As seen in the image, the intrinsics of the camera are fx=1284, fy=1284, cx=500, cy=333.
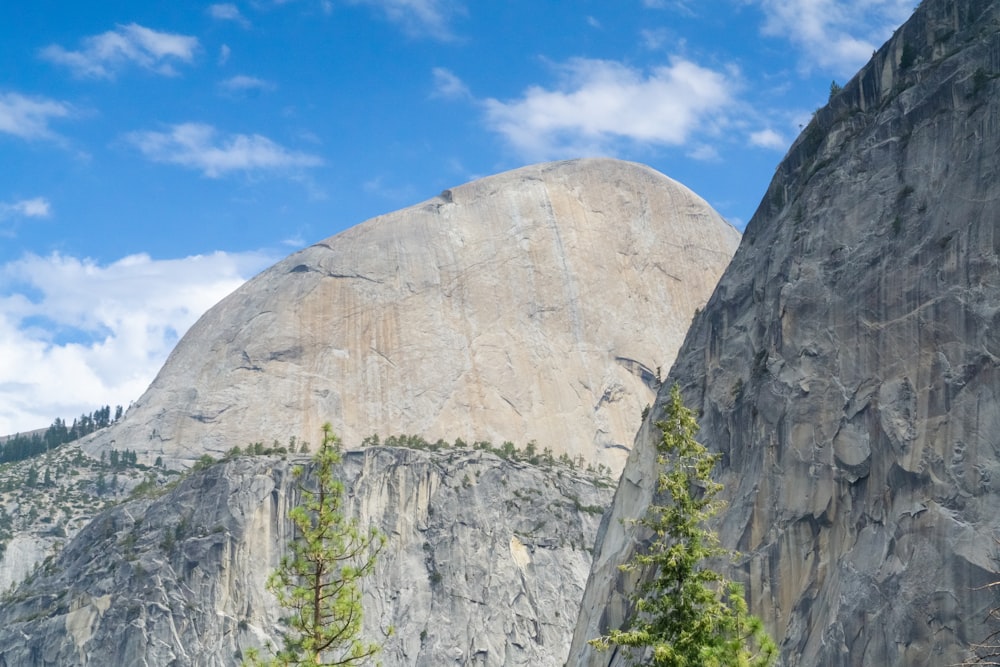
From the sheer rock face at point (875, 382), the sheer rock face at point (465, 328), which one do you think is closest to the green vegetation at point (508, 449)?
the sheer rock face at point (465, 328)

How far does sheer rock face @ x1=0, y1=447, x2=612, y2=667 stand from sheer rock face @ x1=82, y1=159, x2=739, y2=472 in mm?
19538

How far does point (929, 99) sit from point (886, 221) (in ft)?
18.7

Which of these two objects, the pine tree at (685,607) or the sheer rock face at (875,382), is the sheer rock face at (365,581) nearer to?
the sheer rock face at (875,382)

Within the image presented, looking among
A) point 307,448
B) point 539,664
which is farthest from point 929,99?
point 307,448

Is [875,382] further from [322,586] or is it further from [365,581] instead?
[365,581]

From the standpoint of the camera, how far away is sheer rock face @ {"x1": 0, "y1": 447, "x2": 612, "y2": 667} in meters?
90.0

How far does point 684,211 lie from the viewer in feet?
479

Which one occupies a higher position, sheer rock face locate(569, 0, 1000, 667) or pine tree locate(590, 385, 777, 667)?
sheer rock face locate(569, 0, 1000, 667)

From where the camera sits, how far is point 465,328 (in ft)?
421

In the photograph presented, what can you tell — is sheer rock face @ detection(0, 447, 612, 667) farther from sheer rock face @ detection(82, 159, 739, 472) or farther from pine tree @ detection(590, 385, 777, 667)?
pine tree @ detection(590, 385, 777, 667)

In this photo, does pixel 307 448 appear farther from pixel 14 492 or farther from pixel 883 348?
pixel 883 348

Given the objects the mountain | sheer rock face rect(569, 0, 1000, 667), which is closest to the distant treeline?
the mountain

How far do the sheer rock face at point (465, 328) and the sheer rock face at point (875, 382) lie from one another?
58882 millimetres

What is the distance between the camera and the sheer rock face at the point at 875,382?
45469mm
